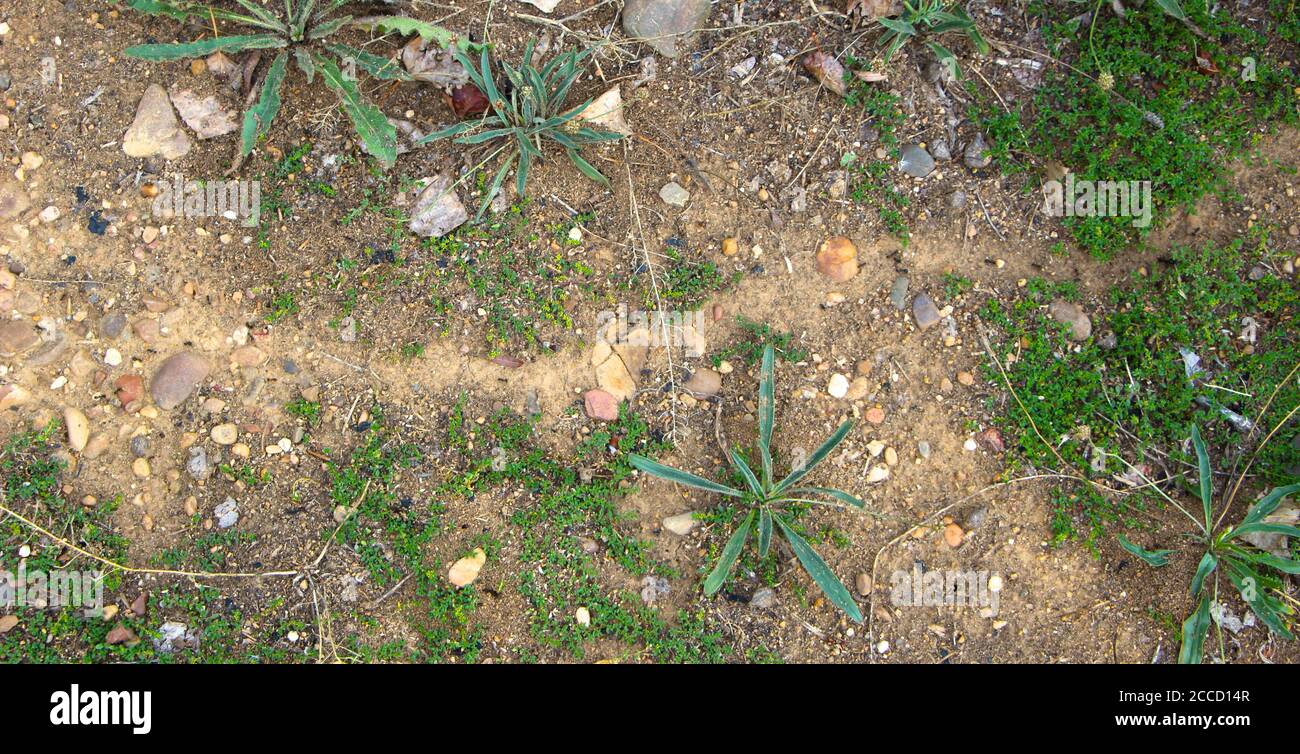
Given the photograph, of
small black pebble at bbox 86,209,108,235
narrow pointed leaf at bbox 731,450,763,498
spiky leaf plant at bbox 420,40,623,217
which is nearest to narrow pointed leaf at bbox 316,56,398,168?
spiky leaf plant at bbox 420,40,623,217

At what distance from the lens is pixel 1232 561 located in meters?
3.43

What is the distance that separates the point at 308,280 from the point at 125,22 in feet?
4.33

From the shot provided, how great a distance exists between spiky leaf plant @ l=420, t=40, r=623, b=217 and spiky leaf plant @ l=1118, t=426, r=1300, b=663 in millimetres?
2618

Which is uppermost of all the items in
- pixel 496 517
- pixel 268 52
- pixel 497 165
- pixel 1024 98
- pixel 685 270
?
pixel 1024 98

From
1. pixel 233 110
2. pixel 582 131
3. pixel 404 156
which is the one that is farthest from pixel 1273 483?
pixel 233 110

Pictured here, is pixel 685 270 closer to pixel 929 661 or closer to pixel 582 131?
pixel 582 131

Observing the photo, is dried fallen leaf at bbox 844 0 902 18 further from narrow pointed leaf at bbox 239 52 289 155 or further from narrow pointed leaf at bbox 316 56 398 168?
narrow pointed leaf at bbox 239 52 289 155

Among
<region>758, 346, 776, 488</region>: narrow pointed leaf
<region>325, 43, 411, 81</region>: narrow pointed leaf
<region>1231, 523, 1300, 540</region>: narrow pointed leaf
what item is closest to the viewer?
<region>1231, 523, 1300, 540</region>: narrow pointed leaf

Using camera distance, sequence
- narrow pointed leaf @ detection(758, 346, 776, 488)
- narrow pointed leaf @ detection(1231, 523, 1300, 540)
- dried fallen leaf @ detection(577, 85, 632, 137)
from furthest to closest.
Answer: dried fallen leaf @ detection(577, 85, 632, 137), narrow pointed leaf @ detection(758, 346, 776, 488), narrow pointed leaf @ detection(1231, 523, 1300, 540)

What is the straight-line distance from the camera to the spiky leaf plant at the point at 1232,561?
3342 millimetres

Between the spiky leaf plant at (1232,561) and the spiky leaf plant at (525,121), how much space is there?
2.62 meters

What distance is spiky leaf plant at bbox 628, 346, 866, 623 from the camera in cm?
331

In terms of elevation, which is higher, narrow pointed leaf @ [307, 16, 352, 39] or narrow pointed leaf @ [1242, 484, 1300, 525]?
narrow pointed leaf @ [307, 16, 352, 39]

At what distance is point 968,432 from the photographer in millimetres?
3529
